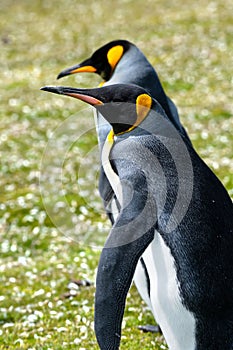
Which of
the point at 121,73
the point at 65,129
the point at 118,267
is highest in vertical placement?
the point at 118,267

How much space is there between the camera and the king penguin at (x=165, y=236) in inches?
152

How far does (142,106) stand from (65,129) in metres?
8.68

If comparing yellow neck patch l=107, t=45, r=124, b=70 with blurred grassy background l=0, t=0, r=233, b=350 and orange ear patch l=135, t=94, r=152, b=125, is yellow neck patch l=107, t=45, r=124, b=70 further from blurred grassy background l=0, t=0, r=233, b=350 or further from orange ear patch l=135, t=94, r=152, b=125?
orange ear patch l=135, t=94, r=152, b=125

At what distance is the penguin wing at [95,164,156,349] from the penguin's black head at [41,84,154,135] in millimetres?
792

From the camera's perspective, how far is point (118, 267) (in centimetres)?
383

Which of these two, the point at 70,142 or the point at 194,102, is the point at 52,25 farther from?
the point at 70,142

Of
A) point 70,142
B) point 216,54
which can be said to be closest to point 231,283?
point 70,142

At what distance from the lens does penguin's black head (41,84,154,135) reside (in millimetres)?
4453

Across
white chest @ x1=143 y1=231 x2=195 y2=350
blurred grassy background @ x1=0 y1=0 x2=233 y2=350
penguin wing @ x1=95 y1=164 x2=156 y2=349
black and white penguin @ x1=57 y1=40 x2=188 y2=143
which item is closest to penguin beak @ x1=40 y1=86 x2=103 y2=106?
penguin wing @ x1=95 y1=164 x2=156 y2=349

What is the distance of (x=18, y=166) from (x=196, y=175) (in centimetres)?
1089

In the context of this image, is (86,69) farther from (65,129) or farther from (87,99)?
(65,129)

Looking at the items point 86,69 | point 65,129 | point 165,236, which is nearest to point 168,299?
point 165,236

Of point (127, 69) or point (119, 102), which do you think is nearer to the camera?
point (119, 102)

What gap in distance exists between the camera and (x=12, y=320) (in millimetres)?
7520
